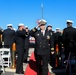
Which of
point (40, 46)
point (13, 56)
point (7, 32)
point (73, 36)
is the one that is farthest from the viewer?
point (7, 32)

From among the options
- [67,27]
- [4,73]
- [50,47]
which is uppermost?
[67,27]

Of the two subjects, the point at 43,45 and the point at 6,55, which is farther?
the point at 6,55

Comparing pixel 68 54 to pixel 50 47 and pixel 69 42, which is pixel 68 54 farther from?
pixel 50 47

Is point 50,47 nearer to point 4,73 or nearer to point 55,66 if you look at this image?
point 4,73

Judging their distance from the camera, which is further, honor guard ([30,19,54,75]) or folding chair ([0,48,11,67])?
folding chair ([0,48,11,67])

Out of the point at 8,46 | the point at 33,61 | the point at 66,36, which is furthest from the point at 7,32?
the point at 33,61

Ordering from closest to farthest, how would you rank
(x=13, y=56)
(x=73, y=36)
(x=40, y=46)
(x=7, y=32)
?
(x=40, y=46)
(x=73, y=36)
(x=13, y=56)
(x=7, y=32)

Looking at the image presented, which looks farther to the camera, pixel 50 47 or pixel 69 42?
pixel 69 42

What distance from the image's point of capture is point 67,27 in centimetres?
1155

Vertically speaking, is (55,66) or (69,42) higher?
(69,42)

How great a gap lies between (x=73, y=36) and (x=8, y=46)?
4601 mm

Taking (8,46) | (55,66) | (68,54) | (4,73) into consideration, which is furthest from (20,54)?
(8,46)

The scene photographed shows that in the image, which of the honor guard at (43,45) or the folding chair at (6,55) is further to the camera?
the folding chair at (6,55)

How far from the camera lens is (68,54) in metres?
11.5
